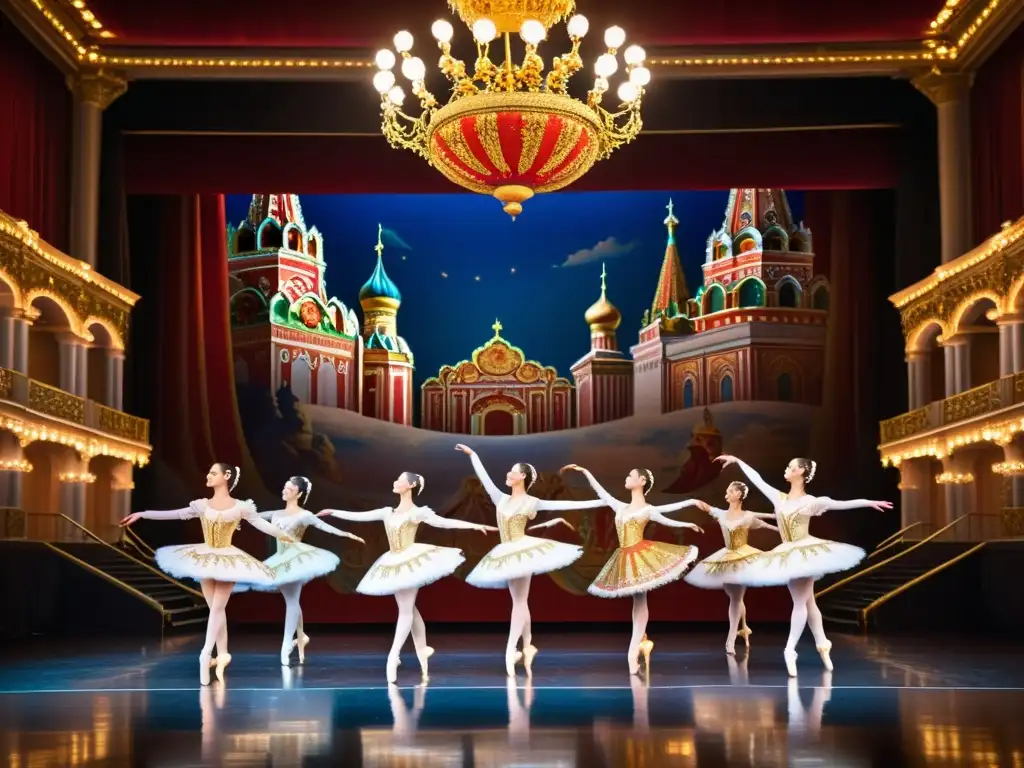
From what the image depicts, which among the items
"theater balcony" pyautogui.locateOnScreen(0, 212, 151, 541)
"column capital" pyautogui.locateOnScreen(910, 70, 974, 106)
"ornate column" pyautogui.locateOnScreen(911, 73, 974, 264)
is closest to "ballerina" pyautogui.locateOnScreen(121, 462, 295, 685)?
"theater balcony" pyautogui.locateOnScreen(0, 212, 151, 541)

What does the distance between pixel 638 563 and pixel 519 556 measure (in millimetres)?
1032

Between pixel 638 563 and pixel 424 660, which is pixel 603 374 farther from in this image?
pixel 424 660

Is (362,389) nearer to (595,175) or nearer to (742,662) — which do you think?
(595,175)

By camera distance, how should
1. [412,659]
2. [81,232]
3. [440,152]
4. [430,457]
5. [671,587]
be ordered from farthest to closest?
[430,457], [671,587], [81,232], [412,659], [440,152]

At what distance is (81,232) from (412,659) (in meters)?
8.19

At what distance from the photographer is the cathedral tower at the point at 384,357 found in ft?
62.7

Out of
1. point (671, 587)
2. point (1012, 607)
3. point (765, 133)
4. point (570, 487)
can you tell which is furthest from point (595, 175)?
point (1012, 607)

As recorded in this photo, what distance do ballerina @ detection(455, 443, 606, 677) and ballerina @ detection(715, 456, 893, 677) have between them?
4.62 ft

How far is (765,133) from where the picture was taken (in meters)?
16.8

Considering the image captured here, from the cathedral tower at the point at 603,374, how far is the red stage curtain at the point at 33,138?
7592 mm

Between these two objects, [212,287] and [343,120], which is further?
[212,287]

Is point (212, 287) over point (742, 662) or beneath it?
over

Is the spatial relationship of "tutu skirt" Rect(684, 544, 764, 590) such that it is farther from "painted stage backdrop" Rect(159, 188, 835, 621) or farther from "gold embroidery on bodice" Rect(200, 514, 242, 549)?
"painted stage backdrop" Rect(159, 188, 835, 621)

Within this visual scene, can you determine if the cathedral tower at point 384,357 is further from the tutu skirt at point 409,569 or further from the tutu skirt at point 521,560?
the tutu skirt at point 409,569
